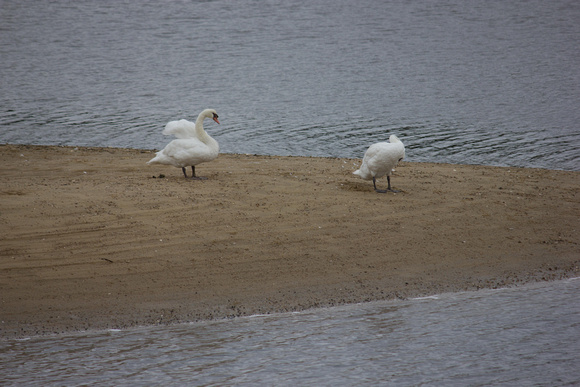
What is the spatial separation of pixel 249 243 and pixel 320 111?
15.0 m

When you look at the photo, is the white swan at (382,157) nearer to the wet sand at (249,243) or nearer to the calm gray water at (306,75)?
the wet sand at (249,243)

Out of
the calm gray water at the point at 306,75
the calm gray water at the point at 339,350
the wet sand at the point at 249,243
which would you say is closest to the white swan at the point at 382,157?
the wet sand at the point at 249,243

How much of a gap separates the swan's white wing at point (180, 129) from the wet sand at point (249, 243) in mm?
799

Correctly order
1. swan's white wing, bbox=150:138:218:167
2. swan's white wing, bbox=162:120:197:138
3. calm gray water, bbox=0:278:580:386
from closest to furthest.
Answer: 1. calm gray water, bbox=0:278:580:386
2. swan's white wing, bbox=150:138:218:167
3. swan's white wing, bbox=162:120:197:138

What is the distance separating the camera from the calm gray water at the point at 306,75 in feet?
62.2

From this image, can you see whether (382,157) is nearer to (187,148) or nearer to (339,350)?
(187,148)

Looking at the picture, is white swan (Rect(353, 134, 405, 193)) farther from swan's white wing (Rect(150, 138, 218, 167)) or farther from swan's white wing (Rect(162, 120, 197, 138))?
swan's white wing (Rect(162, 120, 197, 138))

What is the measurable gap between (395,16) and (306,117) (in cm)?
2984

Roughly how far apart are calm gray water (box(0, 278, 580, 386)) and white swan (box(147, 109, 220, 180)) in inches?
185

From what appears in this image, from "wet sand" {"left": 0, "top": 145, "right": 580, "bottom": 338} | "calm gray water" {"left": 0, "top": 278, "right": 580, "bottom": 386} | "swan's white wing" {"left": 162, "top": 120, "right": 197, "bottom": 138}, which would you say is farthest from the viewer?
"swan's white wing" {"left": 162, "top": 120, "right": 197, "bottom": 138}

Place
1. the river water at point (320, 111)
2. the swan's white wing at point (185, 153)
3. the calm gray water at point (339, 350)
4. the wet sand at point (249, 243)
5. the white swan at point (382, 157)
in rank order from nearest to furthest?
the calm gray water at point (339, 350) → the river water at point (320, 111) → the wet sand at point (249, 243) → the white swan at point (382, 157) → the swan's white wing at point (185, 153)

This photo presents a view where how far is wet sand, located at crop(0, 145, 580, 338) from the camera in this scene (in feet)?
24.5

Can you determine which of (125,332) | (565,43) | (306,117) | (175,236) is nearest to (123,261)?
(175,236)

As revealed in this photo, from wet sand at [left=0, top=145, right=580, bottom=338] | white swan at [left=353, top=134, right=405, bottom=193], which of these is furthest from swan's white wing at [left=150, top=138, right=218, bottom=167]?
white swan at [left=353, top=134, right=405, bottom=193]
